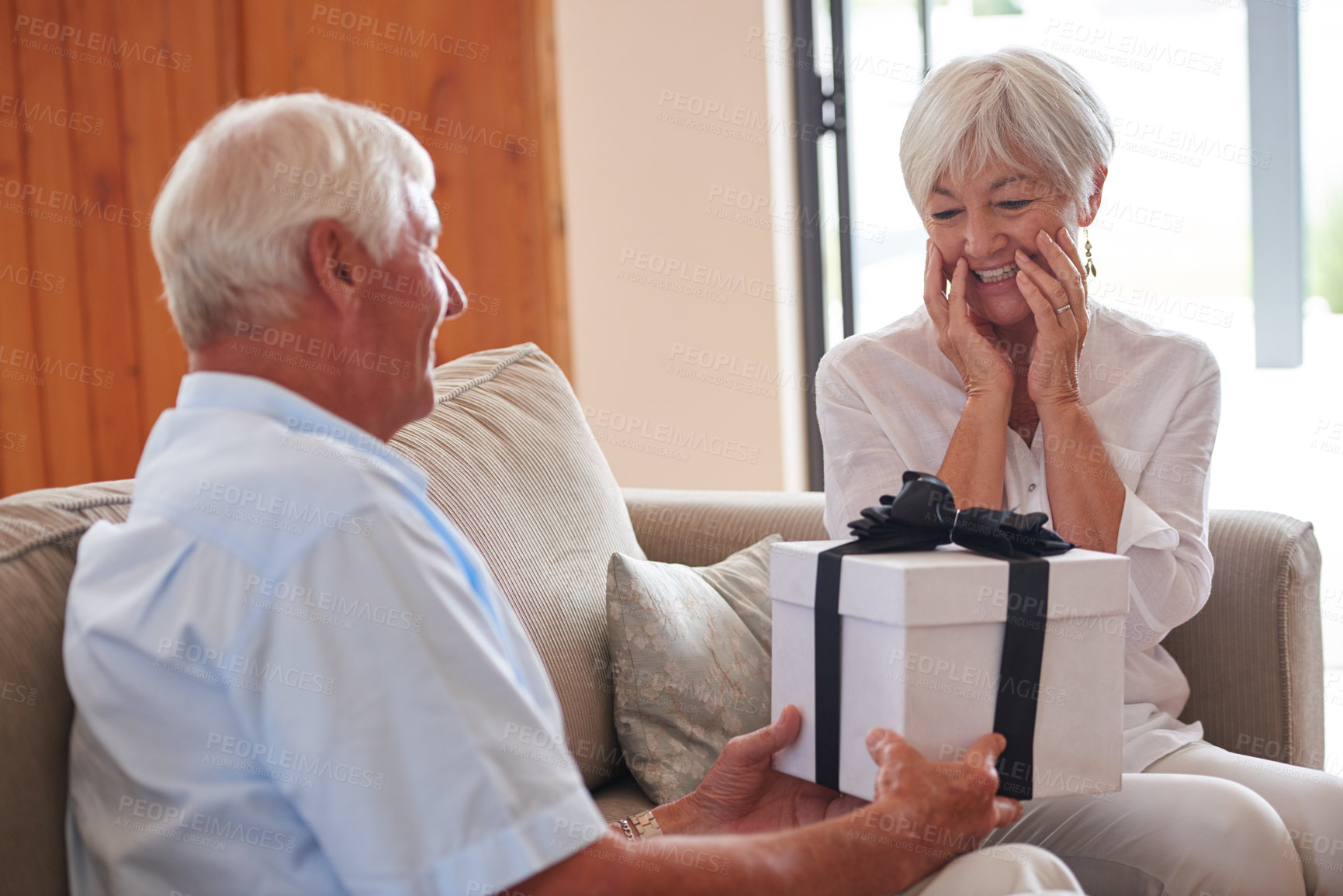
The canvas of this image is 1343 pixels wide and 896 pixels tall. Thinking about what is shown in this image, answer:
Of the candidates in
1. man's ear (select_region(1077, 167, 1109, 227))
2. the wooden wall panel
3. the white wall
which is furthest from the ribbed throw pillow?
the wooden wall panel

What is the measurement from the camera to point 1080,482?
136 centimetres

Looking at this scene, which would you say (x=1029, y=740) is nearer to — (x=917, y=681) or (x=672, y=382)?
(x=917, y=681)

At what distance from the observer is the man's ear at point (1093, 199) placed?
1490mm

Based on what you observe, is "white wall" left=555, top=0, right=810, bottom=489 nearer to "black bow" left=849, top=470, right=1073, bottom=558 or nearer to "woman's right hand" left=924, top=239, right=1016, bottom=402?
"woman's right hand" left=924, top=239, right=1016, bottom=402

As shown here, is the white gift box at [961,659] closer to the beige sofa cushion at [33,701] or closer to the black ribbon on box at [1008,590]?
the black ribbon on box at [1008,590]

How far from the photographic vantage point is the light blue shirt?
2.29 ft

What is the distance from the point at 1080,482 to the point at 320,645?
97 centimetres

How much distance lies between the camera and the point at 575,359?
2904mm

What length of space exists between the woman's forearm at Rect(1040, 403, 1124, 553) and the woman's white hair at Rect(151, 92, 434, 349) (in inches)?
34.6

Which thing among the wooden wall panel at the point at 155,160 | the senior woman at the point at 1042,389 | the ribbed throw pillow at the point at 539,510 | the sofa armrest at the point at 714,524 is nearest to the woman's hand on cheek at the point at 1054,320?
the senior woman at the point at 1042,389

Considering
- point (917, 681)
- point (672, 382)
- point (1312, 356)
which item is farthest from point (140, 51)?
point (1312, 356)

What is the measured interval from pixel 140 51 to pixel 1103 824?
2817mm

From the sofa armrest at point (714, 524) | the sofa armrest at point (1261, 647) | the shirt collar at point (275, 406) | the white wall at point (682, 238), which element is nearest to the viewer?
the shirt collar at point (275, 406)

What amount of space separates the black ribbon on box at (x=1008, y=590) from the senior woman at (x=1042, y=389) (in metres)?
0.28
